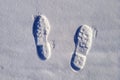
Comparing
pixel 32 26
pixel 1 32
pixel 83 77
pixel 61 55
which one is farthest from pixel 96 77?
pixel 1 32

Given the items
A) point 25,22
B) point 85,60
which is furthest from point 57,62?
point 25,22

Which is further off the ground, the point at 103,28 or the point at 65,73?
the point at 103,28

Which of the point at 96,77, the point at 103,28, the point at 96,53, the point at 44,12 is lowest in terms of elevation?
the point at 96,77

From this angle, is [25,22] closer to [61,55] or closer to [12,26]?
[12,26]

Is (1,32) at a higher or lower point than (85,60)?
higher

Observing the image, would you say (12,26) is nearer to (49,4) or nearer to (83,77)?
(49,4)
